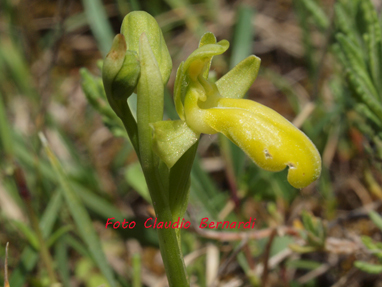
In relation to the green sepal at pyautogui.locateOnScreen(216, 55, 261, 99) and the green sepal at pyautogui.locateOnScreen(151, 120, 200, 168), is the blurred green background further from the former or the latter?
the green sepal at pyautogui.locateOnScreen(151, 120, 200, 168)

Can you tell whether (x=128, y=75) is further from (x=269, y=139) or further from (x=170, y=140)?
(x=269, y=139)

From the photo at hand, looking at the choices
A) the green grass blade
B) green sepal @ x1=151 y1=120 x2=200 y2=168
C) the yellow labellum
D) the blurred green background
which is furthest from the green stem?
the green grass blade

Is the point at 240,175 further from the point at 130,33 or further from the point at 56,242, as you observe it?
the point at 130,33

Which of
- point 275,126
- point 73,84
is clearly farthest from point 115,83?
point 73,84

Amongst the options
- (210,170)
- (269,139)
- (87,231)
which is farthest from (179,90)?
(210,170)

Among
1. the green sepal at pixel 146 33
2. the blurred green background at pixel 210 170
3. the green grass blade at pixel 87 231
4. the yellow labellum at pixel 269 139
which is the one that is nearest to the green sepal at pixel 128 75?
the green sepal at pixel 146 33

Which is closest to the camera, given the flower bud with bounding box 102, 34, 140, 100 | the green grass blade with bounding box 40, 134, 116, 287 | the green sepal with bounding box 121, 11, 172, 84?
the flower bud with bounding box 102, 34, 140, 100
